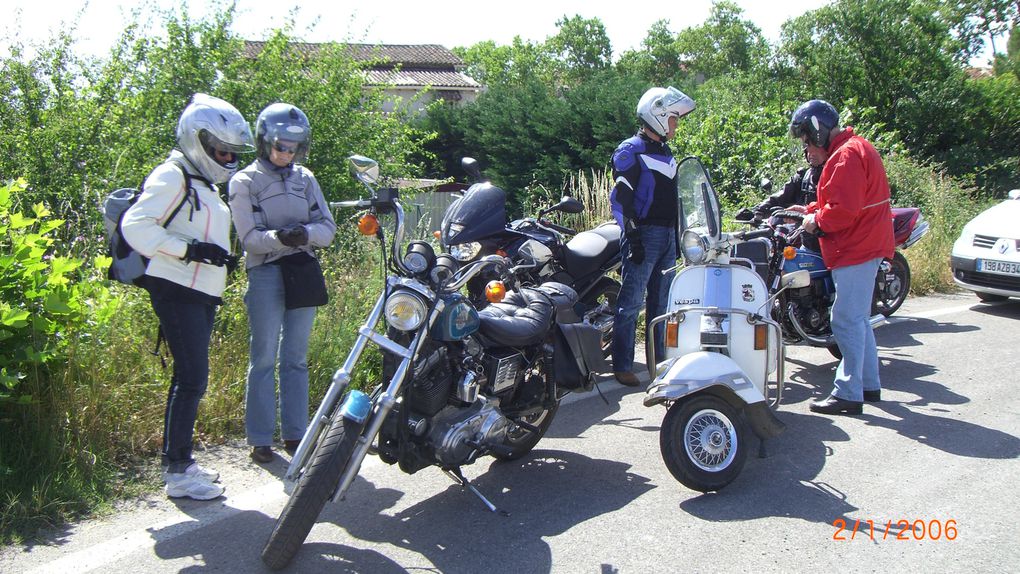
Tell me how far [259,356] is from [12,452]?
1.23 meters

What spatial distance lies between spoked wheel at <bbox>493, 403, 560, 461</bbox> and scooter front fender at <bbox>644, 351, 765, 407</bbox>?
64cm

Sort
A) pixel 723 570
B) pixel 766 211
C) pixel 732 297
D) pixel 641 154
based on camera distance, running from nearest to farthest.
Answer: pixel 723 570 < pixel 732 297 < pixel 641 154 < pixel 766 211

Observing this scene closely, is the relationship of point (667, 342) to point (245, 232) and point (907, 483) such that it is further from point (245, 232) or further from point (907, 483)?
point (245, 232)

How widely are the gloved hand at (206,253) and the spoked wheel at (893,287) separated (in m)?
6.21

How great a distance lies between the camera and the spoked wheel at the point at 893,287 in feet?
26.2

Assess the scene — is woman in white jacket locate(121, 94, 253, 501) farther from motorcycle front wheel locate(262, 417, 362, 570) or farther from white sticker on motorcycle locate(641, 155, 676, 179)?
white sticker on motorcycle locate(641, 155, 676, 179)

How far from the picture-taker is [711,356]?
4.29 m

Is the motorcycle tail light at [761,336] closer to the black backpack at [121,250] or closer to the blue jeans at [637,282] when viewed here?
the blue jeans at [637,282]

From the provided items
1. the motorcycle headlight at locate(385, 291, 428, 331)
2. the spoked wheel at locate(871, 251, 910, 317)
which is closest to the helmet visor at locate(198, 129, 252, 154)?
the motorcycle headlight at locate(385, 291, 428, 331)

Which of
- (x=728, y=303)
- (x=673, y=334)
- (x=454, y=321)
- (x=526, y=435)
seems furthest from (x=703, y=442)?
(x=454, y=321)

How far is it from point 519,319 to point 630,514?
1085 millimetres

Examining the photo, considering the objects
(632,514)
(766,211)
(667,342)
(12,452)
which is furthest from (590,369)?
(766,211)

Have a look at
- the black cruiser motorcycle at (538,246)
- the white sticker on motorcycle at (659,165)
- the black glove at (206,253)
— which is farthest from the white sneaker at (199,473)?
the white sticker on motorcycle at (659,165)

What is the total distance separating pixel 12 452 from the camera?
13.3 ft
